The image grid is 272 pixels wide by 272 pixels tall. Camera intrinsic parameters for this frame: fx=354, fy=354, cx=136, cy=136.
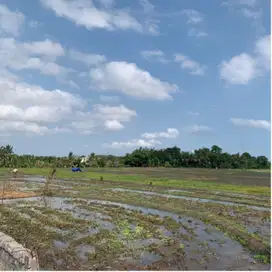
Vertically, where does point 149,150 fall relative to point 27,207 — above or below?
above

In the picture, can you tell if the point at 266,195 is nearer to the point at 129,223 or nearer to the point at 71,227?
the point at 129,223

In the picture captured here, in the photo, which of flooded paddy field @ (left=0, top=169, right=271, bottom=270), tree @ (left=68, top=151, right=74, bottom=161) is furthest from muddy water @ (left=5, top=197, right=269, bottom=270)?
tree @ (left=68, top=151, right=74, bottom=161)

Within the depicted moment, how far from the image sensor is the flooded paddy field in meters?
8.77

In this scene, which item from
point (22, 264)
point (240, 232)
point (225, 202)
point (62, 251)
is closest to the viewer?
point (22, 264)

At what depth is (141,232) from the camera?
38.6 feet

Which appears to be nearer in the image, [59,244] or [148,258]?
[148,258]

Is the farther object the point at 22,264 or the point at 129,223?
the point at 129,223

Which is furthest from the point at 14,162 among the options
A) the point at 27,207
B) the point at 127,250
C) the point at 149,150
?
the point at 127,250

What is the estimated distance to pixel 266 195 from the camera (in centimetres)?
2338

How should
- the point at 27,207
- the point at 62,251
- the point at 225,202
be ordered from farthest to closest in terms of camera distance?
the point at 225,202 → the point at 27,207 → the point at 62,251

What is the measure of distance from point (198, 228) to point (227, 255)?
3321 mm

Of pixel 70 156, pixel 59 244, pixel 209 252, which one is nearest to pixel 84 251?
pixel 59 244

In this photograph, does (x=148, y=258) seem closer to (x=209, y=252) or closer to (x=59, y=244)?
(x=209, y=252)

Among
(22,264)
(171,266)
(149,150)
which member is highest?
(149,150)
